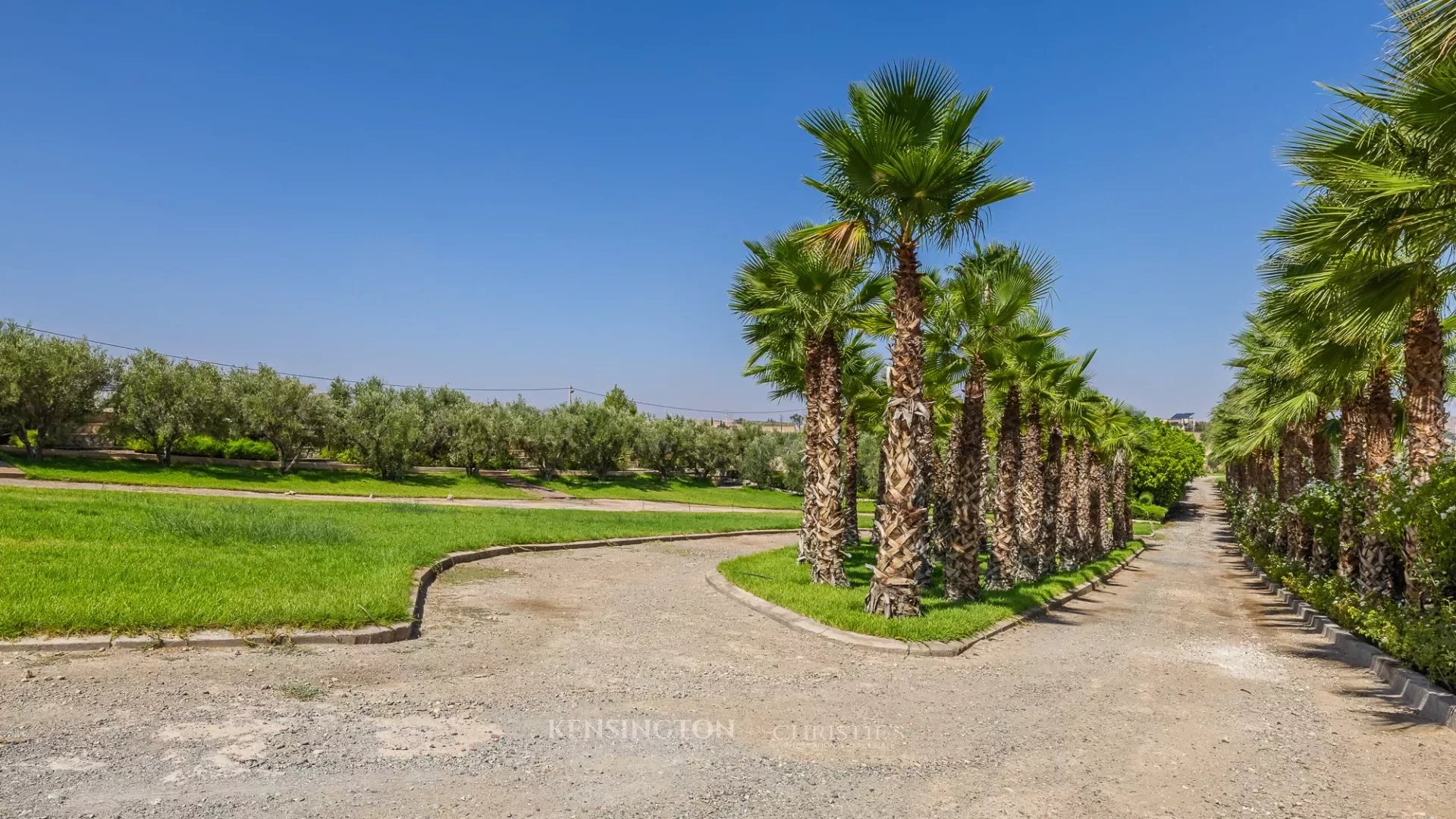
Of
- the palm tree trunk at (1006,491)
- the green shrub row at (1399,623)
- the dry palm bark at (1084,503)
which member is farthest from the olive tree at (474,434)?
the green shrub row at (1399,623)

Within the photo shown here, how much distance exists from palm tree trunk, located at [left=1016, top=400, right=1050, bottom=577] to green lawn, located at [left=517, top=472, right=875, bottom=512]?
89.5 ft

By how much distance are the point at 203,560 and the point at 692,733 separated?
26.7 feet

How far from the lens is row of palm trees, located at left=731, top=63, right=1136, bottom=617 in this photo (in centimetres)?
1084

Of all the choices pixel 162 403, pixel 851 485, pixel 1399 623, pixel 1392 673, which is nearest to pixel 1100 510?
pixel 851 485

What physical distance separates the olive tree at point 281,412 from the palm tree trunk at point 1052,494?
32.5 metres

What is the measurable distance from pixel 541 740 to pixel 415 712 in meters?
1.15

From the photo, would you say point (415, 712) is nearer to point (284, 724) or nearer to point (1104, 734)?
point (284, 724)

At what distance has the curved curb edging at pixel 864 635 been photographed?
30.9ft

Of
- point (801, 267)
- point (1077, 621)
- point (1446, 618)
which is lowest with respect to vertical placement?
point (1077, 621)

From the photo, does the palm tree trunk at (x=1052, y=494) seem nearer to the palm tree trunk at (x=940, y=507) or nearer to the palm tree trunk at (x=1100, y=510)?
the palm tree trunk at (x=940, y=507)

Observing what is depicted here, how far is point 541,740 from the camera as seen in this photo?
5598 mm

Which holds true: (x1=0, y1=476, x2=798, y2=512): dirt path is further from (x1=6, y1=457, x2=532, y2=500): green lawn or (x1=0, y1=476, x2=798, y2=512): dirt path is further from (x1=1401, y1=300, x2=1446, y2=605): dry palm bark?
(x1=1401, y1=300, x2=1446, y2=605): dry palm bark

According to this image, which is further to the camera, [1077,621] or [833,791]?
[1077,621]

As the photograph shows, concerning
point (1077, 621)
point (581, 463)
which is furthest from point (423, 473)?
point (1077, 621)
